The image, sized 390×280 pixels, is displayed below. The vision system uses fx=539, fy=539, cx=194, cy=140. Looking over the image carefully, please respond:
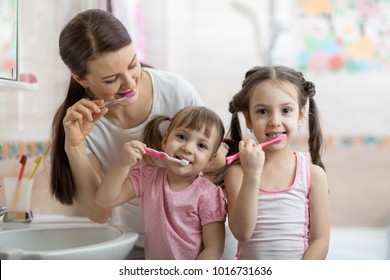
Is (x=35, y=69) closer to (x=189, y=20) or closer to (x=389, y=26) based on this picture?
(x=189, y=20)

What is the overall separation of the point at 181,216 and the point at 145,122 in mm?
218

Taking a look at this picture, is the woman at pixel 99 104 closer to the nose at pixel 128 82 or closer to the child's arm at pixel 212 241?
the nose at pixel 128 82

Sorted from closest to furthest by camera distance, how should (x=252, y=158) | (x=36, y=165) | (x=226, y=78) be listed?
(x=252, y=158) < (x=36, y=165) < (x=226, y=78)

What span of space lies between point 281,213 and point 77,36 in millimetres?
464

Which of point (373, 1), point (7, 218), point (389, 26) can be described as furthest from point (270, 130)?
point (389, 26)

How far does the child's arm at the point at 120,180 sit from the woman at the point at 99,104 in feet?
0.23

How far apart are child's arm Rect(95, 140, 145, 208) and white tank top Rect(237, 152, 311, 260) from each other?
0.22 meters

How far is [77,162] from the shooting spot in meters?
0.98

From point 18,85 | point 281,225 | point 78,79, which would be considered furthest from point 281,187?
point 18,85

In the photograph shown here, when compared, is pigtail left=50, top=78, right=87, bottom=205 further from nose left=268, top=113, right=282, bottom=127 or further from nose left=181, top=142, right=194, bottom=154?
nose left=268, top=113, right=282, bottom=127

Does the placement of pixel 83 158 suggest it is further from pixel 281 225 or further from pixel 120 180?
pixel 281 225

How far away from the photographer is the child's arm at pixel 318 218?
90 cm

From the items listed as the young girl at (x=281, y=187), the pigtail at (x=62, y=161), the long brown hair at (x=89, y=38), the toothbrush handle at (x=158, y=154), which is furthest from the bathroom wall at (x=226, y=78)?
the young girl at (x=281, y=187)

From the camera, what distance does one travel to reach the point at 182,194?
92 centimetres
